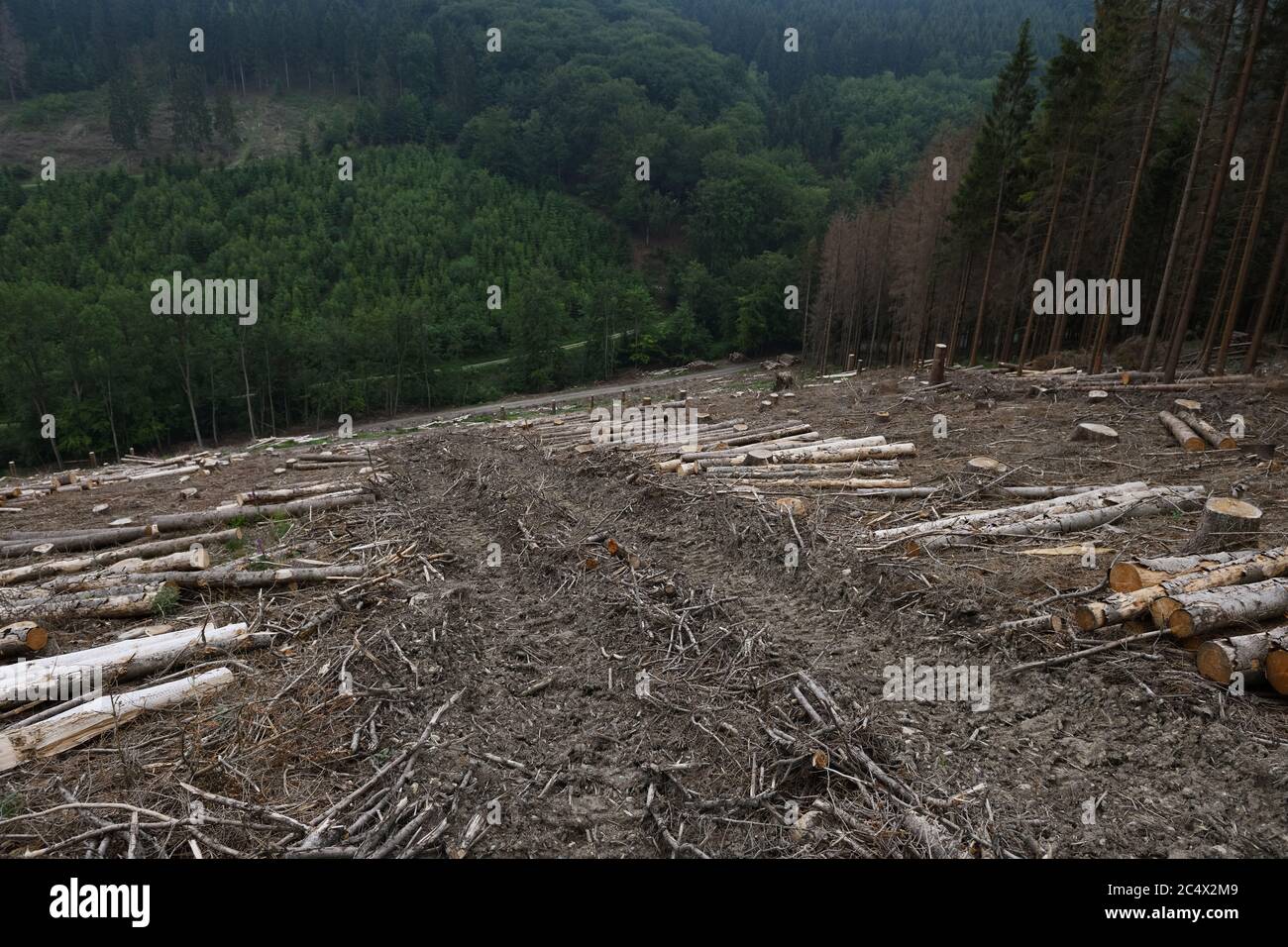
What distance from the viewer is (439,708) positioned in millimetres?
5727

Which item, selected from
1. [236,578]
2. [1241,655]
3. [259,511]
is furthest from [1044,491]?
[259,511]

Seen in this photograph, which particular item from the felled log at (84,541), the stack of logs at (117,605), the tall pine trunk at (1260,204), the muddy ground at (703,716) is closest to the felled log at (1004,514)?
the muddy ground at (703,716)

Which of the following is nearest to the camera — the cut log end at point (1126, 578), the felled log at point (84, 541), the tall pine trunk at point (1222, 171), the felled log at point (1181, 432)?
the cut log end at point (1126, 578)

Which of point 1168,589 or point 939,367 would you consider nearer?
point 1168,589

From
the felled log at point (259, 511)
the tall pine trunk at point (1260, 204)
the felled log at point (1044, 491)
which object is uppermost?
the tall pine trunk at point (1260, 204)

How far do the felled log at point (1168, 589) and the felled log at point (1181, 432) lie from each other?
19.3 ft

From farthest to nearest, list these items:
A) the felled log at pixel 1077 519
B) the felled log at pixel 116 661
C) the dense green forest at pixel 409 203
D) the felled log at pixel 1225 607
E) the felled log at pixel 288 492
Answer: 1. the dense green forest at pixel 409 203
2. the felled log at pixel 288 492
3. the felled log at pixel 1077 519
4. the felled log at pixel 116 661
5. the felled log at pixel 1225 607

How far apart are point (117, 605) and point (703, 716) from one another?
6.83 m

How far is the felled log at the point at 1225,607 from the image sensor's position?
5.26 meters

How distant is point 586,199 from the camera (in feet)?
308

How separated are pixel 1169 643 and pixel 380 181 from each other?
89.5 meters

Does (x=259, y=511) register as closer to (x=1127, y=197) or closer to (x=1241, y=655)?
(x=1241, y=655)

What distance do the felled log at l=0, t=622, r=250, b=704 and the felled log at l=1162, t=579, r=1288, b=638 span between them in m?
8.56

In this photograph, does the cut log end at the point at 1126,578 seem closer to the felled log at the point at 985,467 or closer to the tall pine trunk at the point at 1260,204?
the felled log at the point at 985,467
